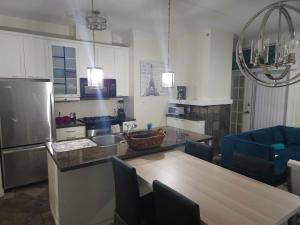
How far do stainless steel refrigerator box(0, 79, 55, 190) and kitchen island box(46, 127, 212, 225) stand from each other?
1104mm

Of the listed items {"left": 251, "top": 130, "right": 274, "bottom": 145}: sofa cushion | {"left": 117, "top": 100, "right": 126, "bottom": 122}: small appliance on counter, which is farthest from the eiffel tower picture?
{"left": 251, "top": 130, "right": 274, "bottom": 145}: sofa cushion

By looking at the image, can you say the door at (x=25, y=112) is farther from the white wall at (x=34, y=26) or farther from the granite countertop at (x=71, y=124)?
the white wall at (x=34, y=26)

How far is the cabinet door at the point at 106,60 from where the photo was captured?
405cm

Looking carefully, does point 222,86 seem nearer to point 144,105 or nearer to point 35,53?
point 144,105

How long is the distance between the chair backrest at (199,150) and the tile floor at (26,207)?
1754 mm

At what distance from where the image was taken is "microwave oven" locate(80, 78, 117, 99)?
3.93 meters

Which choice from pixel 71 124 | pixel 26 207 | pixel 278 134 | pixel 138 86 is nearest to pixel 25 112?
pixel 71 124

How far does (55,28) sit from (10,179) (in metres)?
2.69

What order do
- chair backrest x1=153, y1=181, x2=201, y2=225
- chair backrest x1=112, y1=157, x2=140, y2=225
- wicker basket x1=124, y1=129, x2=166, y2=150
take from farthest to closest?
1. wicker basket x1=124, y1=129, x2=166, y2=150
2. chair backrest x1=112, y1=157, x2=140, y2=225
3. chair backrest x1=153, y1=181, x2=201, y2=225

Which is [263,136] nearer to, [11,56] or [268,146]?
[268,146]

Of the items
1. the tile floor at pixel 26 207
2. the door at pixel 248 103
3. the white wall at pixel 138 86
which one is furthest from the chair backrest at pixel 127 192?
the door at pixel 248 103

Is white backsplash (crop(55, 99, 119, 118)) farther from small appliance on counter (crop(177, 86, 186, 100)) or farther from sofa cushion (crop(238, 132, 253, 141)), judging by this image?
sofa cushion (crop(238, 132, 253, 141))

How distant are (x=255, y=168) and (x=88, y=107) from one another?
3.40 meters

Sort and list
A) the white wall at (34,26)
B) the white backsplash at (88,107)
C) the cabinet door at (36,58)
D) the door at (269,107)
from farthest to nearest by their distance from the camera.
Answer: the door at (269,107), the white backsplash at (88,107), the white wall at (34,26), the cabinet door at (36,58)
